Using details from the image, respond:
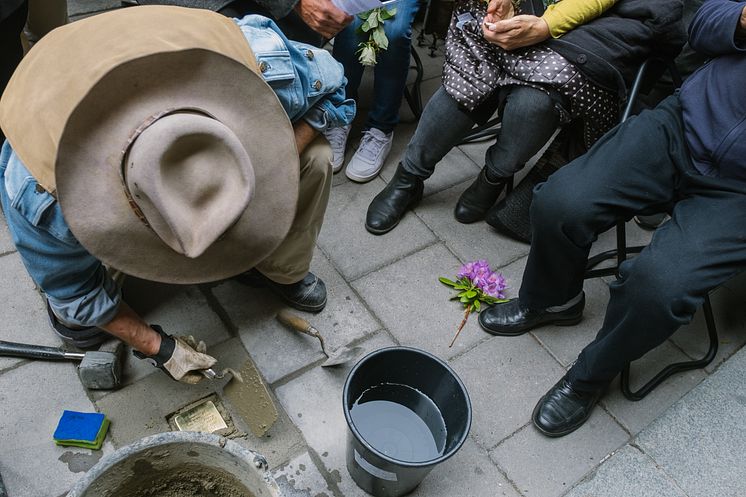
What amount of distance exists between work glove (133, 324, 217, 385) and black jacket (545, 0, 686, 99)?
166 centimetres

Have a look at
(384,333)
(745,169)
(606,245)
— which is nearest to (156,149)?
(384,333)

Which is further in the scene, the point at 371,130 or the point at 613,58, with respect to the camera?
the point at 371,130

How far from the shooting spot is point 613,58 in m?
2.16

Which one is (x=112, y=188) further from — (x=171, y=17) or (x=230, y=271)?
(x=171, y=17)

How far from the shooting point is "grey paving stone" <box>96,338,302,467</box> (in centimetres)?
193

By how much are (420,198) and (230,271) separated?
1.38 meters

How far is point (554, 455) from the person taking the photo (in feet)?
6.68

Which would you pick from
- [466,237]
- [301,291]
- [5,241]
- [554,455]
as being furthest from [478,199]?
[5,241]

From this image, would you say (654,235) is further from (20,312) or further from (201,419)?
(20,312)

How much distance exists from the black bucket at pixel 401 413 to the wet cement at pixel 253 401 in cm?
26

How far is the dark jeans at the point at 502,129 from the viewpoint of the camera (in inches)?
90.1

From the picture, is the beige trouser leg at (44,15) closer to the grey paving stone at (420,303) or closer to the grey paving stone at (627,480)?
the grey paving stone at (420,303)

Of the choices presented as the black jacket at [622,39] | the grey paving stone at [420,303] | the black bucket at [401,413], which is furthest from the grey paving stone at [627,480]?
the black jacket at [622,39]

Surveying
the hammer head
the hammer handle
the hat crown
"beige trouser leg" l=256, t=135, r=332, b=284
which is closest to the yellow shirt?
"beige trouser leg" l=256, t=135, r=332, b=284
